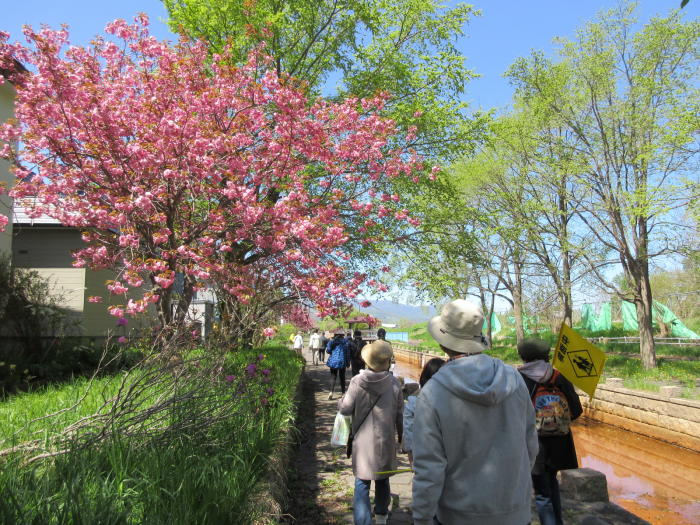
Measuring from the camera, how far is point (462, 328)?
2.31 meters

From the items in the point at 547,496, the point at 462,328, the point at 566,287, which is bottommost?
the point at 547,496

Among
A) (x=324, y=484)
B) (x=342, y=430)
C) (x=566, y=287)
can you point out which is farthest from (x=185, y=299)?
(x=566, y=287)

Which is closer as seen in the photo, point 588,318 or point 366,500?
point 366,500

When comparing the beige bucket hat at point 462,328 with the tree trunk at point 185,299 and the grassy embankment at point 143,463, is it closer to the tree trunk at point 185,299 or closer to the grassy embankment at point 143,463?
the grassy embankment at point 143,463

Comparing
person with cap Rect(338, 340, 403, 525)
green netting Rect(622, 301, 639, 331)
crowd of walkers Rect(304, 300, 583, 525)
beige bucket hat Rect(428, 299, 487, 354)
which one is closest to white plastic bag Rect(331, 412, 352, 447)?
person with cap Rect(338, 340, 403, 525)

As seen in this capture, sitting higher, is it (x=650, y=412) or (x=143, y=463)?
(x=143, y=463)

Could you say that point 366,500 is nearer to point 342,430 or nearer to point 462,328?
point 342,430

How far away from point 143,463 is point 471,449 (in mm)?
2310

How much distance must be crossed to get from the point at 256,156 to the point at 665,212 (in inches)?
500

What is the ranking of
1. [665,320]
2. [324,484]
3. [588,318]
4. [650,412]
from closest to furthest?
1. [324,484]
2. [650,412]
3. [665,320]
4. [588,318]

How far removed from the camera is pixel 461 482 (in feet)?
6.66

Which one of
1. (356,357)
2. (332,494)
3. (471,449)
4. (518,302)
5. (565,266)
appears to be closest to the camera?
(471,449)

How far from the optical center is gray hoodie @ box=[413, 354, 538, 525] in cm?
200

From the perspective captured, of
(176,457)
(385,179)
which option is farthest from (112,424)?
(385,179)
